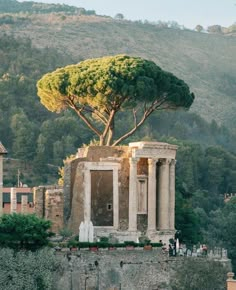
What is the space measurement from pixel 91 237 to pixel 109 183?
5329 mm

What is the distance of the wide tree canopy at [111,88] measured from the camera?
82312 mm

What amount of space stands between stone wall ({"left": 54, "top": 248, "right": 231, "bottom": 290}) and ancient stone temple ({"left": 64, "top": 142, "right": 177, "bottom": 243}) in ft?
13.8

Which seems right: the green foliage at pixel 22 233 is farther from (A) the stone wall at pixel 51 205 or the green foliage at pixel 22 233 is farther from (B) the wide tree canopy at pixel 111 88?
(B) the wide tree canopy at pixel 111 88

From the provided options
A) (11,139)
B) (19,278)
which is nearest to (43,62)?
(11,139)

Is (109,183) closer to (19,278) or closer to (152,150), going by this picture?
(152,150)

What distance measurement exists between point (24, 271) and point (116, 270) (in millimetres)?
5328

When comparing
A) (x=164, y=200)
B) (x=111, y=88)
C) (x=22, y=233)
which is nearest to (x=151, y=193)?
(x=164, y=200)

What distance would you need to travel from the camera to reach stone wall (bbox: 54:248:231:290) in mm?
73062

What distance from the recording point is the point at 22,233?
235 feet

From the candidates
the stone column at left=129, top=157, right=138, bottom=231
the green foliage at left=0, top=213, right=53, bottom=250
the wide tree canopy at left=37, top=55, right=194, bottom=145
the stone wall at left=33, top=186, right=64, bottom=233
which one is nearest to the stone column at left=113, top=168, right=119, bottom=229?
the stone column at left=129, top=157, right=138, bottom=231

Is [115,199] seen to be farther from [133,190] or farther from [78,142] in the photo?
[78,142]

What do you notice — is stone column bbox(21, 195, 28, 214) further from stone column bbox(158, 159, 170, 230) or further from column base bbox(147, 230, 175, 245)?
stone column bbox(158, 159, 170, 230)

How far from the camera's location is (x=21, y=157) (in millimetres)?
112812

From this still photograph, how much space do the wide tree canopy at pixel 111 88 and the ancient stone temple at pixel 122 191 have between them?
285 centimetres
